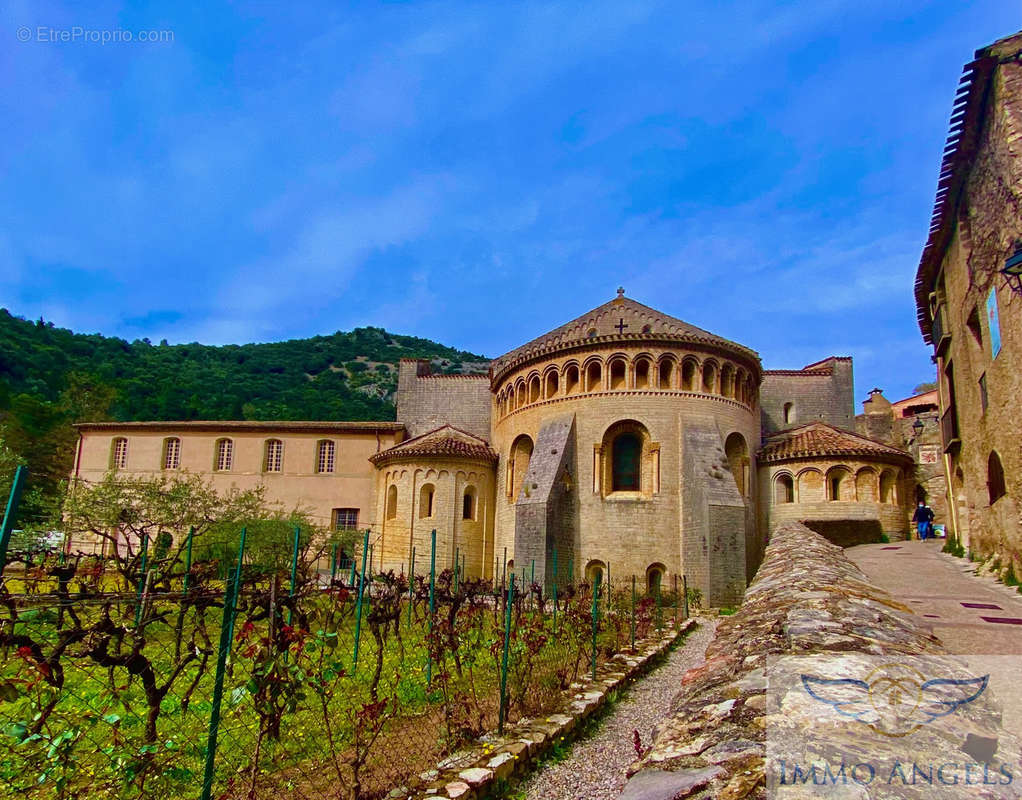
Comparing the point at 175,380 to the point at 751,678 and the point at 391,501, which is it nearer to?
the point at 391,501

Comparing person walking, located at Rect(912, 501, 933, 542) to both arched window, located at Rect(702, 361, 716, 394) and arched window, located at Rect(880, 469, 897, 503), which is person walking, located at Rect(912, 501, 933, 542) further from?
arched window, located at Rect(702, 361, 716, 394)

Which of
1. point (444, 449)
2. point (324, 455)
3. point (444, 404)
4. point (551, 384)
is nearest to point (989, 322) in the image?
point (551, 384)

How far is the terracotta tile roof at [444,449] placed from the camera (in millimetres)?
27516

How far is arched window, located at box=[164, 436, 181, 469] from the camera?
109 ft

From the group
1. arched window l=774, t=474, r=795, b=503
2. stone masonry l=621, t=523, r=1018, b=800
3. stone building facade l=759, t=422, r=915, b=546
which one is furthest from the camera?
arched window l=774, t=474, r=795, b=503

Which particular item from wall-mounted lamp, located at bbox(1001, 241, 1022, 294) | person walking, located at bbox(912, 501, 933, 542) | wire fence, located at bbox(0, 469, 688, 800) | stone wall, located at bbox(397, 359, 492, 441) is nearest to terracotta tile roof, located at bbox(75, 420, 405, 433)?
stone wall, located at bbox(397, 359, 492, 441)

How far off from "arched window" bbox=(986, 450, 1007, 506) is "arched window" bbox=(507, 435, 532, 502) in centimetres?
1601

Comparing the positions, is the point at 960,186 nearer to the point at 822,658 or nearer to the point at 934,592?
the point at 934,592

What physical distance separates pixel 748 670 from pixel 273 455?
3253cm

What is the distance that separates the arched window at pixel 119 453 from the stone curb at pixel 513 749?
3144 cm

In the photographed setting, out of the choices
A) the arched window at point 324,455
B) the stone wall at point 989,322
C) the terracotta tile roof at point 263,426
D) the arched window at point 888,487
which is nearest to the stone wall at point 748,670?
the stone wall at point 989,322

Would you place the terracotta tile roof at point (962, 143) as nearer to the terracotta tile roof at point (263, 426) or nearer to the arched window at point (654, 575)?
the arched window at point (654, 575)

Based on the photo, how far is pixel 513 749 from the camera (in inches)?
266

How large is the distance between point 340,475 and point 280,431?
3.87m
